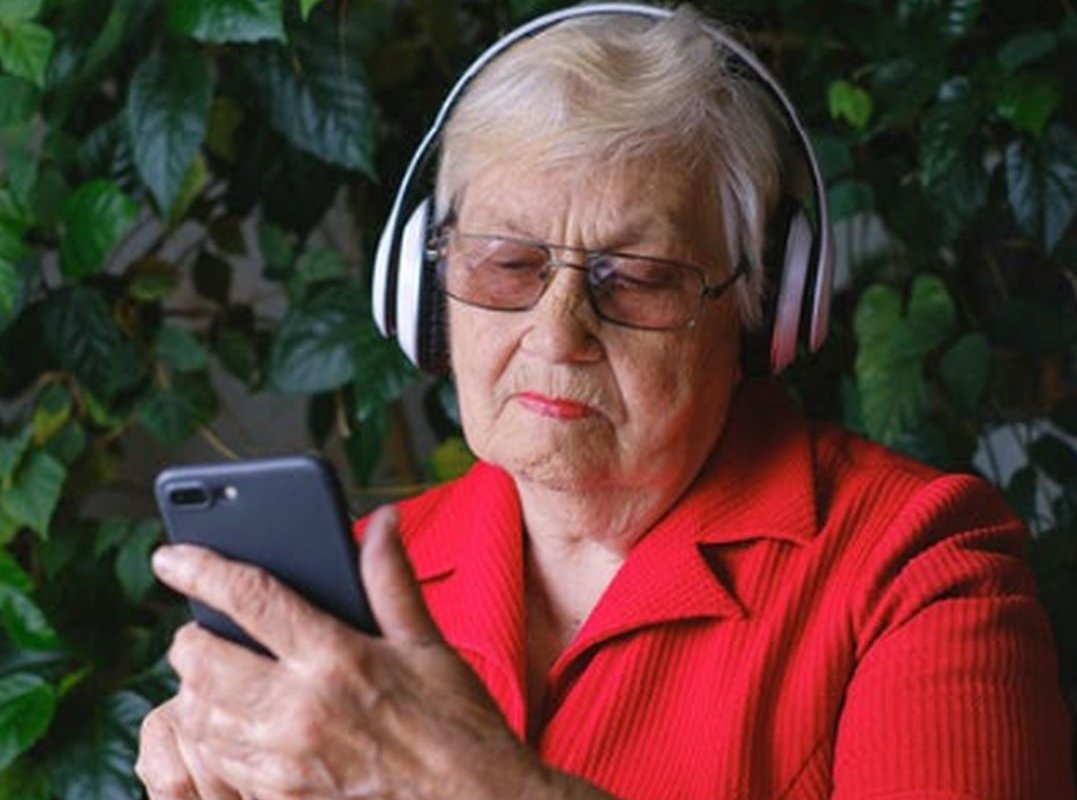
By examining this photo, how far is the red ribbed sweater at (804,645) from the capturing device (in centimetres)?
114

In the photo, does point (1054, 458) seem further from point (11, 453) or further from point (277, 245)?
point (11, 453)

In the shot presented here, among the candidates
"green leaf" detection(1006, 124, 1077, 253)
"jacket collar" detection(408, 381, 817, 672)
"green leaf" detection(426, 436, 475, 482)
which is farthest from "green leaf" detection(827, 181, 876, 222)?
"jacket collar" detection(408, 381, 817, 672)

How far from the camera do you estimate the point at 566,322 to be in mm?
1266

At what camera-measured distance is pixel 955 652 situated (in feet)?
3.81

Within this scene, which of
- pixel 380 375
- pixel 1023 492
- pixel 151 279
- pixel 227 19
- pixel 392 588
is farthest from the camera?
pixel 151 279

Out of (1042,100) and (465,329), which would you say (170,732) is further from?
(1042,100)

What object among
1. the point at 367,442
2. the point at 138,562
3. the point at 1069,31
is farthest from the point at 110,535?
the point at 1069,31

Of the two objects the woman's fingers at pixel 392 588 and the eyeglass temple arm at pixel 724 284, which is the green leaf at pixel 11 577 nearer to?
the eyeglass temple arm at pixel 724 284

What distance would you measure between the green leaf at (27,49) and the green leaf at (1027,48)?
91 centimetres

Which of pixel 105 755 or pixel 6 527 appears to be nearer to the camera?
pixel 105 755

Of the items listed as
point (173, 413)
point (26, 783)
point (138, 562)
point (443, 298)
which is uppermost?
point (443, 298)

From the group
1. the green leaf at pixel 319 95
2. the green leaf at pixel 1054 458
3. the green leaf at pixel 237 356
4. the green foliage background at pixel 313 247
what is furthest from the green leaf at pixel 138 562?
the green leaf at pixel 1054 458

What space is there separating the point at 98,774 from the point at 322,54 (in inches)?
29.3

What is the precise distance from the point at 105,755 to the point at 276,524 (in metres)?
0.96
